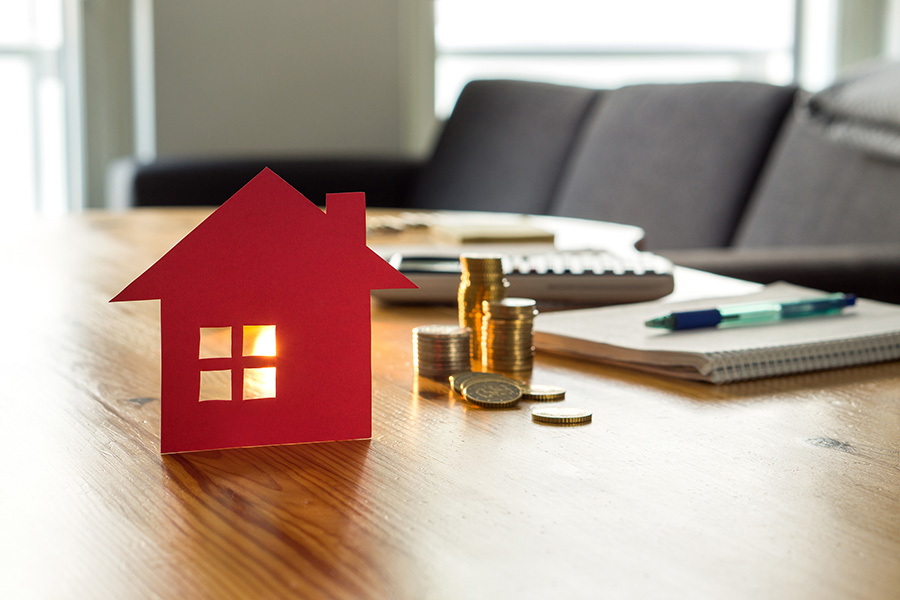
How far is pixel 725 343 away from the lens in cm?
61

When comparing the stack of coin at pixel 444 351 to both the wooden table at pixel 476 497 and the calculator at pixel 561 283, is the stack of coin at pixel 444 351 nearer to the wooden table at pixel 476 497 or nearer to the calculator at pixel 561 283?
the wooden table at pixel 476 497

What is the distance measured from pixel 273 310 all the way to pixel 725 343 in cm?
32

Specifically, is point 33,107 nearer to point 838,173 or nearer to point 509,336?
point 838,173

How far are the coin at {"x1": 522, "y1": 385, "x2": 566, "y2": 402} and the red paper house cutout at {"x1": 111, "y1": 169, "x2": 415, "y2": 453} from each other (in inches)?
4.6

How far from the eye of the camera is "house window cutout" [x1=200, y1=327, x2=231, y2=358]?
65cm

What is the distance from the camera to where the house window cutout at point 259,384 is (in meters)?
0.54

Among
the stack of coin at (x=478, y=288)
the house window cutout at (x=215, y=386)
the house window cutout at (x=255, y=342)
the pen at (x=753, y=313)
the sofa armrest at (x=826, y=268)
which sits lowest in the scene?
the sofa armrest at (x=826, y=268)

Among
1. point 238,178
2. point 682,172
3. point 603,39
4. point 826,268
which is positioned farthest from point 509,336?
point 603,39

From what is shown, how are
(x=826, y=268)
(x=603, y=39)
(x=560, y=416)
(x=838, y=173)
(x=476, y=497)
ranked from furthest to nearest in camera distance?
(x=603, y=39) < (x=838, y=173) < (x=826, y=268) < (x=560, y=416) < (x=476, y=497)

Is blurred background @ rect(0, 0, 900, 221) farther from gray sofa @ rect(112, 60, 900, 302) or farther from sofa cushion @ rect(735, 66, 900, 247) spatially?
sofa cushion @ rect(735, 66, 900, 247)

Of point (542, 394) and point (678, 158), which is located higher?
point (678, 158)

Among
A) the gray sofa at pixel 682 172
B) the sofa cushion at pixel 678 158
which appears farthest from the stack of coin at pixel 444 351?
the sofa cushion at pixel 678 158

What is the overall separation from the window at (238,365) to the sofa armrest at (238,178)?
196 centimetres

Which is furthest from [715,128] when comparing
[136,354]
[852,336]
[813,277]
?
[136,354]
